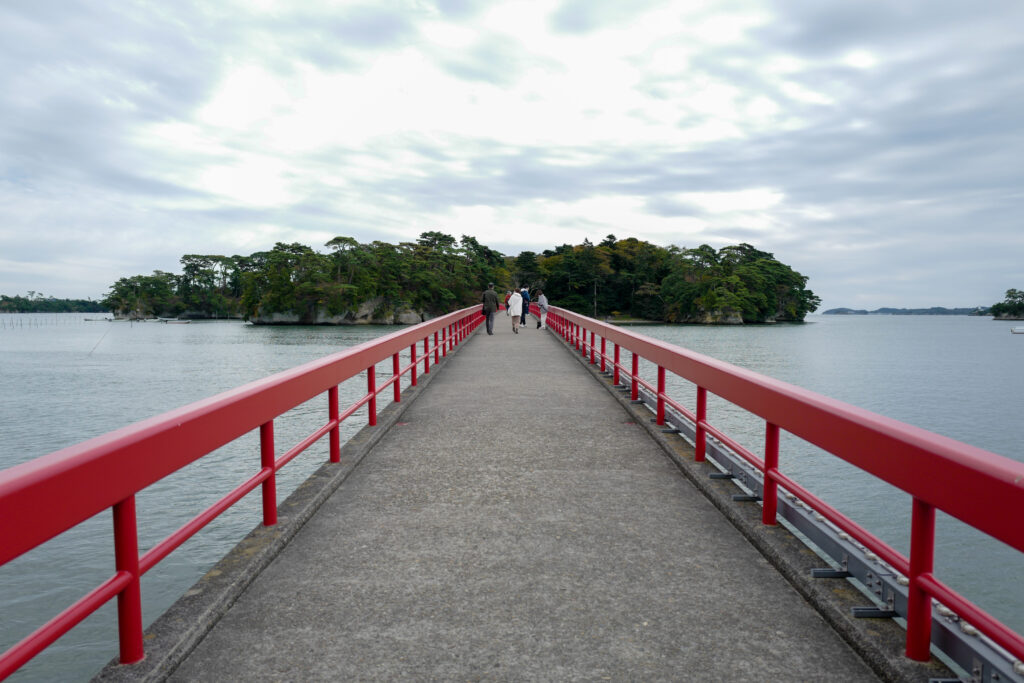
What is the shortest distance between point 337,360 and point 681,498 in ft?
9.95

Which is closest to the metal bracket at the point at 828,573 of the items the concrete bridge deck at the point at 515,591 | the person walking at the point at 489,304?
the concrete bridge deck at the point at 515,591

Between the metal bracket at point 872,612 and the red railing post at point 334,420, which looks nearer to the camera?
the metal bracket at point 872,612

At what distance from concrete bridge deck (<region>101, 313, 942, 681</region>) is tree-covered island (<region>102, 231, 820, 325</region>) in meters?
106

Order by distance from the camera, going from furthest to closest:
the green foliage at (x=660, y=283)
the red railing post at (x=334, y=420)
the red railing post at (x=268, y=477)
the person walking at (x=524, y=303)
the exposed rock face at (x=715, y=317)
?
1. the exposed rock face at (x=715, y=317)
2. the green foliage at (x=660, y=283)
3. the person walking at (x=524, y=303)
4. the red railing post at (x=334, y=420)
5. the red railing post at (x=268, y=477)

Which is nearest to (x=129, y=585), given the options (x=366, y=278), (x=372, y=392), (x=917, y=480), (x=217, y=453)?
(x=917, y=480)

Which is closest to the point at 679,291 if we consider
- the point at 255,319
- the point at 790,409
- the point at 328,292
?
the point at 328,292

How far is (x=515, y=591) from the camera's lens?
3623 mm

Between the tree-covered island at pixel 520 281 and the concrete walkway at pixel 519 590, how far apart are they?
105804 mm

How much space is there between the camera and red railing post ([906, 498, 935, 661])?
2.68 meters

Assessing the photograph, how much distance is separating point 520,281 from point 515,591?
13804cm

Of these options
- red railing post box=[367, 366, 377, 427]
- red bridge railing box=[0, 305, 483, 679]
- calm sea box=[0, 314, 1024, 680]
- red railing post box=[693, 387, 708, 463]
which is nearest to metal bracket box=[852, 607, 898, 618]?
red railing post box=[693, 387, 708, 463]

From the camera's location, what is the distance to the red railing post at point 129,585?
2684mm

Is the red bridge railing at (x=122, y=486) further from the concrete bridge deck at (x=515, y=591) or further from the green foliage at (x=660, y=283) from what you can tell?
the green foliage at (x=660, y=283)

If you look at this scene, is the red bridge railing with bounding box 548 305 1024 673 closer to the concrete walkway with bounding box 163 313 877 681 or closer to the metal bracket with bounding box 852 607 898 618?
the metal bracket with bounding box 852 607 898 618
